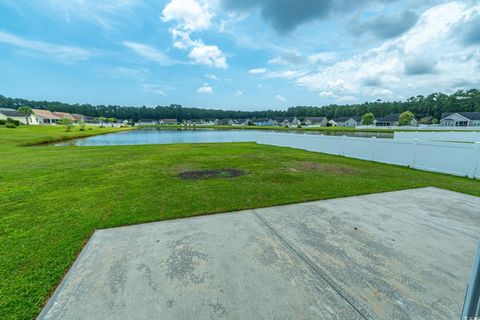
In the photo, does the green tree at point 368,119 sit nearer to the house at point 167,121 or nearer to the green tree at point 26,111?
the house at point 167,121

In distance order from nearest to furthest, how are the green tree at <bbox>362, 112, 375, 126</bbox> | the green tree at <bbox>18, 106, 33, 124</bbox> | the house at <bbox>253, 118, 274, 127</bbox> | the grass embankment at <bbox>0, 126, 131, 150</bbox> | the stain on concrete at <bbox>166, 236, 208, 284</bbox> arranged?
the stain on concrete at <bbox>166, 236, 208, 284</bbox> → the grass embankment at <bbox>0, 126, 131, 150</bbox> → the green tree at <bbox>18, 106, 33, 124</bbox> → the green tree at <bbox>362, 112, 375, 126</bbox> → the house at <bbox>253, 118, 274, 127</bbox>

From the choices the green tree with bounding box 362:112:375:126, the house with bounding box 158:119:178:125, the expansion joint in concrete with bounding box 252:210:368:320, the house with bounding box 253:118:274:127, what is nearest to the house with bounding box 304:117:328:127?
the green tree with bounding box 362:112:375:126

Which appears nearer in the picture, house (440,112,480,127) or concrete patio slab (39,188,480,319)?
concrete patio slab (39,188,480,319)

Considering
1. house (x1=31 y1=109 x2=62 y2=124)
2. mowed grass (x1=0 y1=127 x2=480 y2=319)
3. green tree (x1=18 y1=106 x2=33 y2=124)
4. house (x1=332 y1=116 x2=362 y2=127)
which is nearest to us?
mowed grass (x1=0 y1=127 x2=480 y2=319)

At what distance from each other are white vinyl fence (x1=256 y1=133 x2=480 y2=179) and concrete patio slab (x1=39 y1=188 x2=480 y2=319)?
4.35 metres

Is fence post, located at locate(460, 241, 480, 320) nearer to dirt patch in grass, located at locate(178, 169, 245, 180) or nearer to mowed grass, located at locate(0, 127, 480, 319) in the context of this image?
mowed grass, located at locate(0, 127, 480, 319)

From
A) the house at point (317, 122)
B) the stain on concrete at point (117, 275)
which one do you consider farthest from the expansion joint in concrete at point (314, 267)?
the house at point (317, 122)

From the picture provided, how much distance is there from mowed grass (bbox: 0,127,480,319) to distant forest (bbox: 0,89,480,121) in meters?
85.5

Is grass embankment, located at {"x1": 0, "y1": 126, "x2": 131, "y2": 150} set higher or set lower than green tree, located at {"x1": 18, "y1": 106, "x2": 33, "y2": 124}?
lower

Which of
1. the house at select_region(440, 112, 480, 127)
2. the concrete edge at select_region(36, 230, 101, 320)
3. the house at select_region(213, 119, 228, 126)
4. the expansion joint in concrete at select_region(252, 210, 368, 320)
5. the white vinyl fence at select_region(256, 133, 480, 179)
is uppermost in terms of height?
the house at select_region(440, 112, 480, 127)

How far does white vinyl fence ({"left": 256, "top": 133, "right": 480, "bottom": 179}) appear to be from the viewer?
6562 millimetres

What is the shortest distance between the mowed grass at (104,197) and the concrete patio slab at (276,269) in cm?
30

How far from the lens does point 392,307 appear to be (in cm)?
180

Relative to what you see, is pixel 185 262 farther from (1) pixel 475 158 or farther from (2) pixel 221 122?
(2) pixel 221 122
